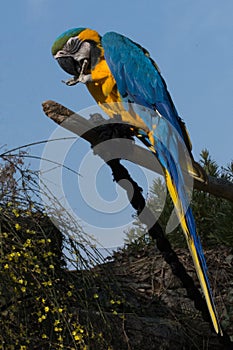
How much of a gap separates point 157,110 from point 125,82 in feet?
0.45

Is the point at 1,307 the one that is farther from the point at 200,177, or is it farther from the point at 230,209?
the point at 230,209

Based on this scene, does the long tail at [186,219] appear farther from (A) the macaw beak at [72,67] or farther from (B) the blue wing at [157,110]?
(A) the macaw beak at [72,67]

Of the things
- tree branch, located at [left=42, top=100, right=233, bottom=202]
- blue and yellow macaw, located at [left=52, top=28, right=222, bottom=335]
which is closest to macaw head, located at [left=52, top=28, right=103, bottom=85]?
blue and yellow macaw, located at [left=52, top=28, right=222, bottom=335]

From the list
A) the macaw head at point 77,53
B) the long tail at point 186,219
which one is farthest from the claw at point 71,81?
the long tail at point 186,219

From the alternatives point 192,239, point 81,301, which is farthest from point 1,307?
point 192,239

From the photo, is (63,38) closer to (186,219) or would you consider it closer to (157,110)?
(157,110)

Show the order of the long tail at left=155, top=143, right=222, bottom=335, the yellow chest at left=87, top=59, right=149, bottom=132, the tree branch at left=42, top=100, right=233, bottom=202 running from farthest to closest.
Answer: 1. the yellow chest at left=87, top=59, right=149, bottom=132
2. the tree branch at left=42, top=100, right=233, bottom=202
3. the long tail at left=155, top=143, right=222, bottom=335

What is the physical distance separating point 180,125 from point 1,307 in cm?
72

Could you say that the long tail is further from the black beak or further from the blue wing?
the black beak

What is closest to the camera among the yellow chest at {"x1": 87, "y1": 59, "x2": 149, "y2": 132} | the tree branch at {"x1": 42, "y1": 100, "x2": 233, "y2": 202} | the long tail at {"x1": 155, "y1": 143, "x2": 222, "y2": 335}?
the long tail at {"x1": 155, "y1": 143, "x2": 222, "y2": 335}

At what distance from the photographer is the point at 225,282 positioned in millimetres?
2500

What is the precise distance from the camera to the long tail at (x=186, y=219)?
1.55 metres

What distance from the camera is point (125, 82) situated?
1.89m

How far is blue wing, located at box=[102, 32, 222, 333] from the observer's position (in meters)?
1.60
